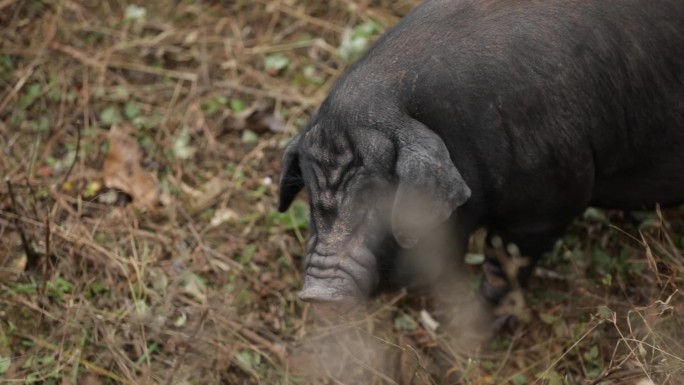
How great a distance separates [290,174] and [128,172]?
1.47 m

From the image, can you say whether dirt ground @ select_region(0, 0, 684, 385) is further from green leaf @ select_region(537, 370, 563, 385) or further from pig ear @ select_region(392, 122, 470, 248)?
pig ear @ select_region(392, 122, 470, 248)

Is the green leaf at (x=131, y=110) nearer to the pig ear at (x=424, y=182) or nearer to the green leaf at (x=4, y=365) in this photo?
the green leaf at (x=4, y=365)

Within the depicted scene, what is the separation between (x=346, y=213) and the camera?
3469mm

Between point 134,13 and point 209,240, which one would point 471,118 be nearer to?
point 209,240

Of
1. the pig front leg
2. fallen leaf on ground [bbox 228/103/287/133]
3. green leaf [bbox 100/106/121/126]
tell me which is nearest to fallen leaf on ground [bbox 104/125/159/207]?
green leaf [bbox 100/106/121/126]

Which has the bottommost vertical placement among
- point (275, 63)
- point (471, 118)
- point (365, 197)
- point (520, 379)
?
point (520, 379)

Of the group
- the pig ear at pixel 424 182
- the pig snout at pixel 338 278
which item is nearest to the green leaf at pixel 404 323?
the pig snout at pixel 338 278

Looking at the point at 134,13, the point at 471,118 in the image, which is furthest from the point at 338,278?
the point at 134,13

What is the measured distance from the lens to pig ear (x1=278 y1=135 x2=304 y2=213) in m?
3.76

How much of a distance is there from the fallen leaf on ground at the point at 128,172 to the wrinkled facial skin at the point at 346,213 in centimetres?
160

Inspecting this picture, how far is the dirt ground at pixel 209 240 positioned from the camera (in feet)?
13.1

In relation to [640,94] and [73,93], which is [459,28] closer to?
[640,94]

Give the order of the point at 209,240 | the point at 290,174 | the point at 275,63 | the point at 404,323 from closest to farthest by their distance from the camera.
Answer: the point at 290,174
the point at 404,323
the point at 209,240
the point at 275,63

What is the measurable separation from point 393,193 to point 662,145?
1.24 metres
